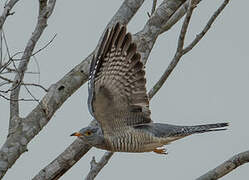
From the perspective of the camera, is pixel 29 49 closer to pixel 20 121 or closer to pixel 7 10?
pixel 7 10

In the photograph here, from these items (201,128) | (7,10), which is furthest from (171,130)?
(7,10)

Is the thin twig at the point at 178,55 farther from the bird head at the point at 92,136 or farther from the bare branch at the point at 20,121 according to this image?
the bare branch at the point at 20,121

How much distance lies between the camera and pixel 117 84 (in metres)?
5.01

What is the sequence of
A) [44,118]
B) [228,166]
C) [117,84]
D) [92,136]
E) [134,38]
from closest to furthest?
[228,166] → [44,118] → [117,84] → [92,136] → [134,38]

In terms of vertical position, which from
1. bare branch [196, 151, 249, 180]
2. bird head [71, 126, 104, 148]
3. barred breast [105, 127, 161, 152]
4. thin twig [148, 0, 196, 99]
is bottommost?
bird head [71, 126, 104, 148]

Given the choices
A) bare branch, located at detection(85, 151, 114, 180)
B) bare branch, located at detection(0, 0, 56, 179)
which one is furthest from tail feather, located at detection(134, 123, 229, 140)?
bare branch, located at detection(0, 0, 56, 179)

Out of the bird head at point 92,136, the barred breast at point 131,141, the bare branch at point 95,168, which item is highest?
the barred breast at point 131,141

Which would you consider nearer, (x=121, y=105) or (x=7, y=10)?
(x=7, y=10)

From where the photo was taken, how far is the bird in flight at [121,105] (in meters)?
4.82

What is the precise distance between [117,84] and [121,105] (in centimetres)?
19

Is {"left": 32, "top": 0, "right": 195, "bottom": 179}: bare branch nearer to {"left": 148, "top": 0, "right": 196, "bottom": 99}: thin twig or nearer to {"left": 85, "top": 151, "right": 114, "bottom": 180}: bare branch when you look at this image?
{"left": 85, "top": 151, "right": 114, "bottom": 180}: bare branch

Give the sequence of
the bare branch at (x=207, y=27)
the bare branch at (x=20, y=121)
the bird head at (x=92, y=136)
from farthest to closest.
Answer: the bird head at (x=92, y=136) → the bare branch at (x=207, y=27) → the bare branch at (x=20, y=121)

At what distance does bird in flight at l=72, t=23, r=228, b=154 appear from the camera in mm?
4816

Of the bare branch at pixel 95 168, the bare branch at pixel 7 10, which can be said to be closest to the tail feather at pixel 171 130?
the bare branch at pixel 95 168
